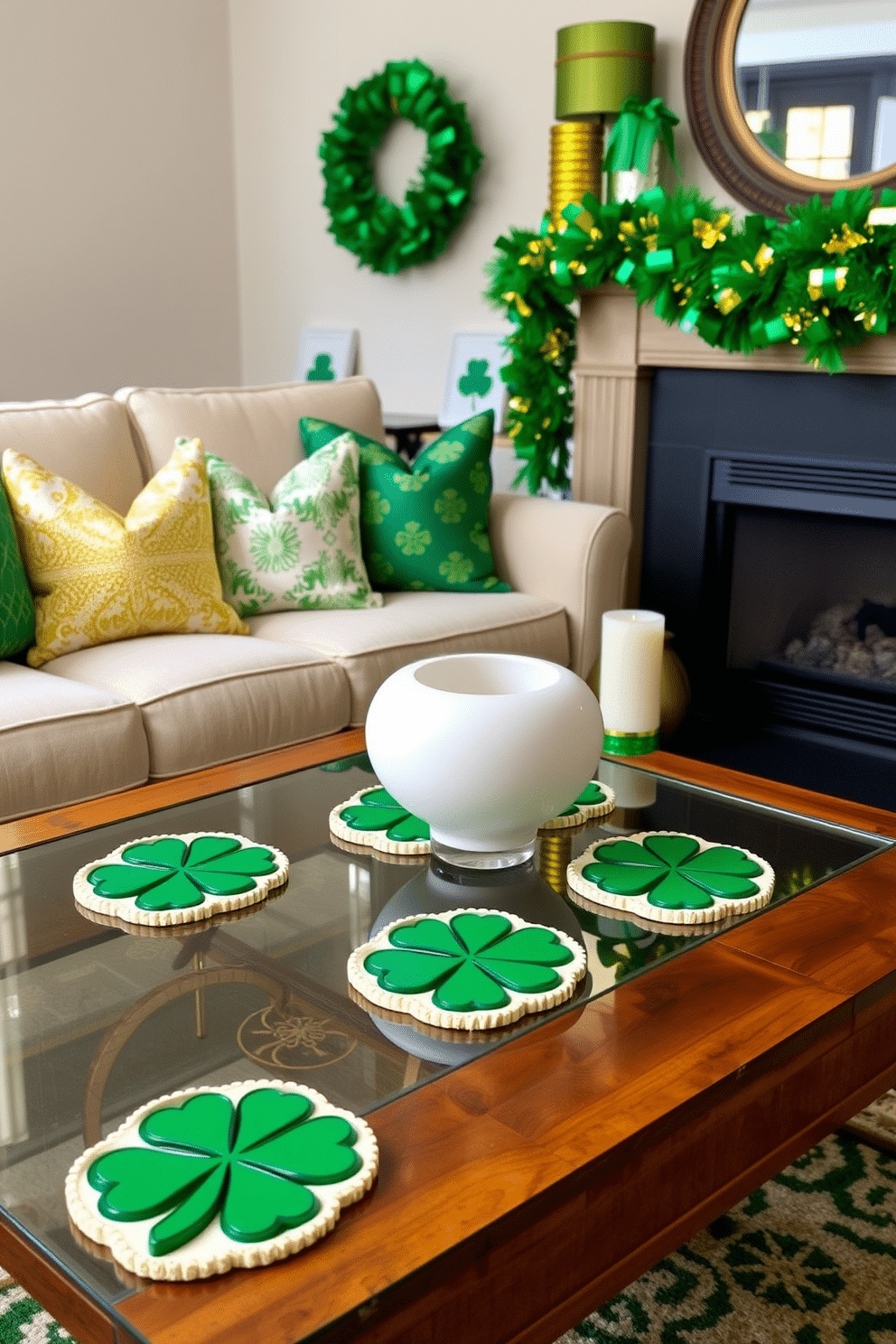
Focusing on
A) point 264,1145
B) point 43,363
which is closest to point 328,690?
point 264,1145

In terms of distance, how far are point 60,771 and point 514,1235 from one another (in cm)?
131

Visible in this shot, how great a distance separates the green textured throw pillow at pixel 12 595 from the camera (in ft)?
7.20

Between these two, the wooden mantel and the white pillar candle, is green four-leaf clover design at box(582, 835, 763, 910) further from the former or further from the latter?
→ the wooden mantel

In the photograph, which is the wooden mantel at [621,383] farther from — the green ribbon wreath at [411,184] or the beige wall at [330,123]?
the green ribbon wreath at [411,184]

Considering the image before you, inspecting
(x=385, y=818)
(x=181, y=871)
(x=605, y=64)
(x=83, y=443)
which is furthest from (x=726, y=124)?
(x=181, y=871)

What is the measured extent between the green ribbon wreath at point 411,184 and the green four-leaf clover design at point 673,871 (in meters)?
3.12

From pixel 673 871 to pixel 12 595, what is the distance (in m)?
1.38

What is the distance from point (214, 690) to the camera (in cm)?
214

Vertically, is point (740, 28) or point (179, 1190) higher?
point (740, 28)

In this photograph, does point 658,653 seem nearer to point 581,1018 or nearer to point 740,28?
point 581,1018

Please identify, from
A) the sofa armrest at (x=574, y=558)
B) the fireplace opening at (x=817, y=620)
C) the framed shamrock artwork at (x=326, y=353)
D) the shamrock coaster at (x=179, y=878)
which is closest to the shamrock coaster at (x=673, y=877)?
the shamrock coaster at (x=179, y=878)

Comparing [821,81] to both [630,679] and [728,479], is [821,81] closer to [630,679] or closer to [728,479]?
[728,479]

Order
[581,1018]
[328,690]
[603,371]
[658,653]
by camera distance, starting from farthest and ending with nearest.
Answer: [603,371], [328,690], [658,653], [581,1018]

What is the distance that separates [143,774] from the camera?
2.06m
